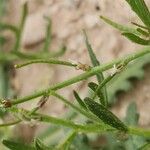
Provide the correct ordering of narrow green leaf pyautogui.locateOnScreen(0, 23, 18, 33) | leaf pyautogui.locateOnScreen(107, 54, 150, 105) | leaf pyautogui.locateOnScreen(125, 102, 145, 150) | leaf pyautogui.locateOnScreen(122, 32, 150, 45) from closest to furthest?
leaf pyautogui.locateOnScreen(122, 32, 150, 45) → leaf pyautogui.locateOnScreen(125, 102, 145, 150) → leaf pyautogui.locateOnScreen(107, 54, 150, 105) → narrow green leaf pyautogui.locateOnScreen(0, 23, 18, 33)

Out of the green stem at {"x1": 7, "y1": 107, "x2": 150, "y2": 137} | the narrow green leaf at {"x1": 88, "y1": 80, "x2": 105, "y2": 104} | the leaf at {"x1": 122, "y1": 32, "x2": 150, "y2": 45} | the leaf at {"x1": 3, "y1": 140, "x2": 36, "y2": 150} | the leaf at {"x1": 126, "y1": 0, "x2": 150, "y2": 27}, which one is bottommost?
the leaf at {"x1": 3, "y1": 140, "x2": 36, "y2": 150}

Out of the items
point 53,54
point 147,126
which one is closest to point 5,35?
point 53,54

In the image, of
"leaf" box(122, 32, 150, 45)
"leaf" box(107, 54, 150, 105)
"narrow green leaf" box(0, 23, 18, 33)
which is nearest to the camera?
"leaf" box(122, 32, 150, 45)

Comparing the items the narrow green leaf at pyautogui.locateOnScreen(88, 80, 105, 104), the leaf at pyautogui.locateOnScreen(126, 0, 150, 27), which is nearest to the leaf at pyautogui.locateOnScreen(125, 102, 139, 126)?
the narrow green leaf at pyautogui.locateOnScreen(88, 80, 105, 104)

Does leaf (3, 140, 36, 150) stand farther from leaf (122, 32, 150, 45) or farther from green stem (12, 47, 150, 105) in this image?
leaf (122, 32, 150, 45)

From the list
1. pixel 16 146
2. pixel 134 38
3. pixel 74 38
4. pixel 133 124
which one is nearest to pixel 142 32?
pixel 134 38

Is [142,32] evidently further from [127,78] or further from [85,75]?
[127,78]

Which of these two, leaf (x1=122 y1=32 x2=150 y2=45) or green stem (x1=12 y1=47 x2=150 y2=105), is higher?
leaf (x1=122 y1=32 x2=150 y2=45)
